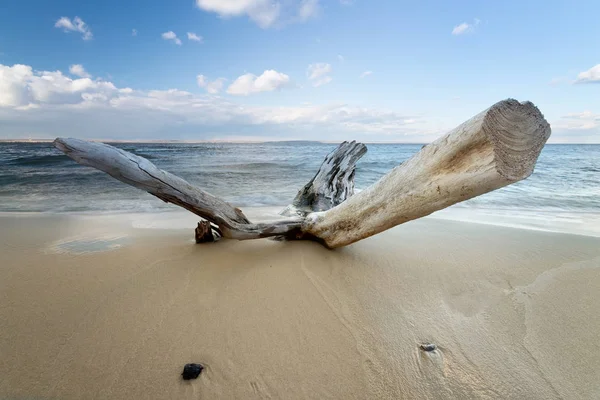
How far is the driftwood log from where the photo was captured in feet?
5.36

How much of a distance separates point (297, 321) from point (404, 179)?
1.19m

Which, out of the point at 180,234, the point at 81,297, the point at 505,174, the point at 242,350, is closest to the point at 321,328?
the point at 242,350

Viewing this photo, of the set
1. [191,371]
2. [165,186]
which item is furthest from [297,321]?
[165,186]

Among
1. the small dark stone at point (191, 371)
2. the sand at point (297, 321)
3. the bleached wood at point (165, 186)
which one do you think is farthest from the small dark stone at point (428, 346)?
the bleached wood at point (165, 186)

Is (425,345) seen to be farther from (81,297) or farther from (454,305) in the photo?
(81,297)

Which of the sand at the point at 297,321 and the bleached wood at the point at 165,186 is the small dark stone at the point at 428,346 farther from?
the bleached wood at the point at 165,186

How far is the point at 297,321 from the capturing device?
185 cm

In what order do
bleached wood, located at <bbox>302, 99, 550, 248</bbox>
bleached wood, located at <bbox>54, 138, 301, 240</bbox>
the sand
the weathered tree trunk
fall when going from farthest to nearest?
the weathered tree trunk → bleached wood, located at <bbox>54, 138, 301, 240</bbox> → bleached wood, located at <bbox>302, 99, 550, 248</bbox> → the sand

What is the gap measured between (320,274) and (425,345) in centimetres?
91

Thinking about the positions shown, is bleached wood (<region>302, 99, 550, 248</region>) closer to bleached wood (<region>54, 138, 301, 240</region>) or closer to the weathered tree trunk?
bleached wood (<region>54, 138, 301, 240</region>)

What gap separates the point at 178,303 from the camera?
200cm

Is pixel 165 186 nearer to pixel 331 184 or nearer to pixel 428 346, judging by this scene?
pixel 428 346

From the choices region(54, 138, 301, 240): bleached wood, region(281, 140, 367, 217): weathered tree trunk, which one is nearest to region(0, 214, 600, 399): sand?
region(54, 138, 301, 240): bleached wood

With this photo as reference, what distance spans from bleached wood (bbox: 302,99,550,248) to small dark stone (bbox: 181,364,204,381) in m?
1.60
